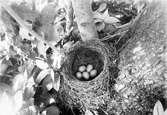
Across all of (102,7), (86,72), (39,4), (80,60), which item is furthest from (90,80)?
(102,7)

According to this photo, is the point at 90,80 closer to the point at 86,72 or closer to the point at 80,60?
the point at 86,72

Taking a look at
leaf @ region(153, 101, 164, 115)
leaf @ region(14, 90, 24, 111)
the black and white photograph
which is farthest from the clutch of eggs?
leaf @ region(153, 101, 164, 115)

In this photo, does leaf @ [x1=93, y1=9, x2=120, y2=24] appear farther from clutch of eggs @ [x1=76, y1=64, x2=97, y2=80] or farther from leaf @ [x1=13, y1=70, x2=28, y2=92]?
leaf @ [x1=13, y1=70, x2=28, y2=92]

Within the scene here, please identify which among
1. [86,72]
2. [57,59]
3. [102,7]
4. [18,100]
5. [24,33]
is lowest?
[18,100]

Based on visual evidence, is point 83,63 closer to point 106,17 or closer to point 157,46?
point 106,17

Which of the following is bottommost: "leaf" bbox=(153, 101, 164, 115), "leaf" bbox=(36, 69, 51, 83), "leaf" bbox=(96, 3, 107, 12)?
"leaf" bbox=(153, 101, 164, 115)

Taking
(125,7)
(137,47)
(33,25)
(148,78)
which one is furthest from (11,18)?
(125,7)

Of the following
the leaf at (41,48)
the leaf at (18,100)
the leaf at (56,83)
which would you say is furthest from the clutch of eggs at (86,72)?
the leaf at (18,100)

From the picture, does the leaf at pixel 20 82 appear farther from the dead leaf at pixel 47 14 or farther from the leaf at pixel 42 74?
the dead leaf at pixel 47 14

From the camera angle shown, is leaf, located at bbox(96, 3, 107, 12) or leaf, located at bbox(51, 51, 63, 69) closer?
leaf, located at bbox(51, 51, 63, 69)
